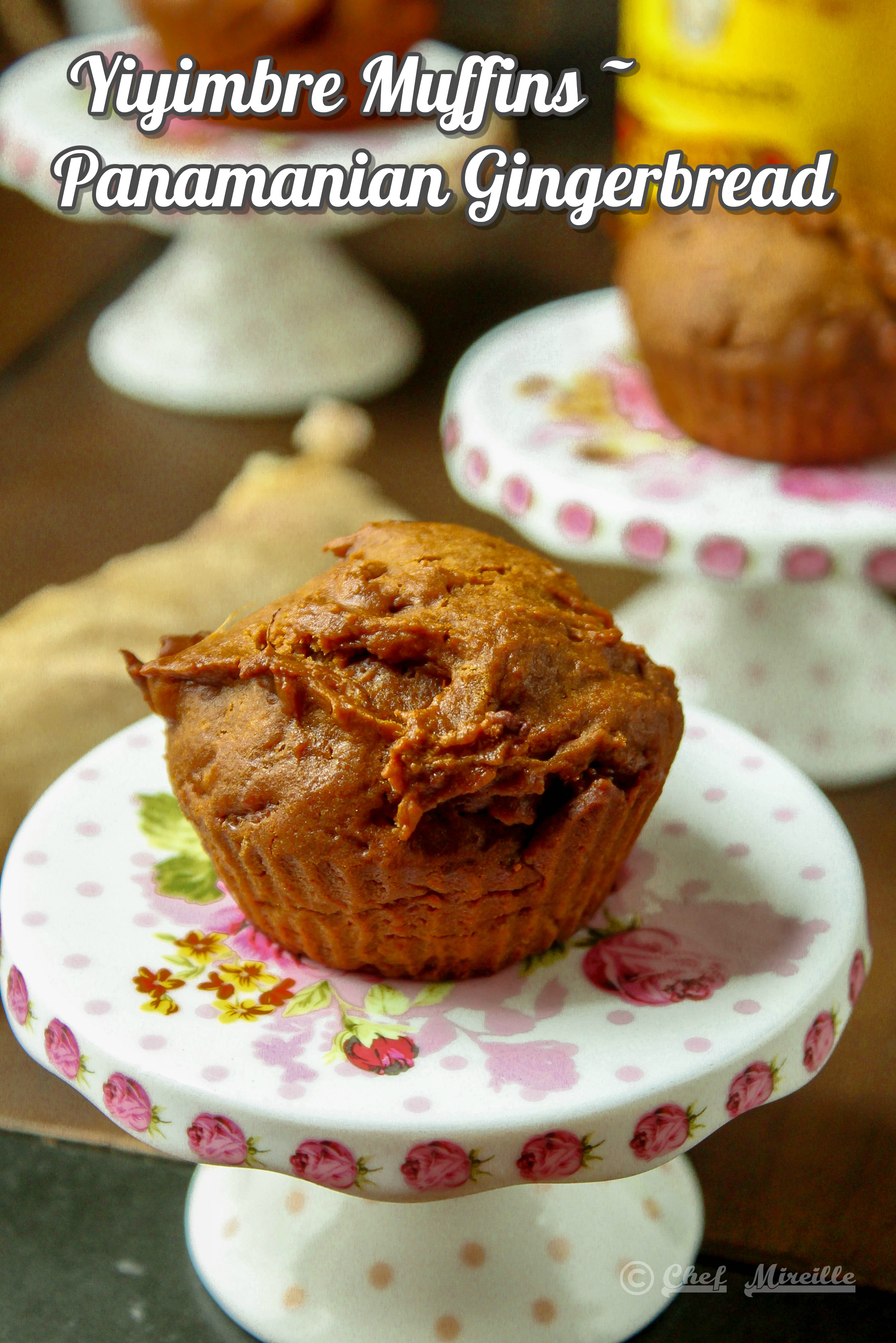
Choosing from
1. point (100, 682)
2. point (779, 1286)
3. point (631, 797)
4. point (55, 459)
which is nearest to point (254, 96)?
point (55, 459)

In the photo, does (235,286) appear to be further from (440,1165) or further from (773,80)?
(440,1165)

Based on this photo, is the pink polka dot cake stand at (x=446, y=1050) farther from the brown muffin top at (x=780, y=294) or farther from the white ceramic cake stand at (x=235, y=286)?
the white ceramic cake stand at (x=235, y=286)

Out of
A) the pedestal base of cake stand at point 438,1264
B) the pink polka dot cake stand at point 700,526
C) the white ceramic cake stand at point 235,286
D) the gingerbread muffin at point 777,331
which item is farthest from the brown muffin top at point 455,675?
the white ceramic cake stand at point 235,286

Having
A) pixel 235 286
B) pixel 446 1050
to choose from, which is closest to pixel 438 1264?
pixel 446 1050

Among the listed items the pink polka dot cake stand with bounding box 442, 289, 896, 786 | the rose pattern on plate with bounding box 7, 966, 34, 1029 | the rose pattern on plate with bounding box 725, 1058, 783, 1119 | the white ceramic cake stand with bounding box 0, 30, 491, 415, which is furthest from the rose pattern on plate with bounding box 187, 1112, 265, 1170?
the white ceramic cake stand with bounding box 0, 30, 491, 415

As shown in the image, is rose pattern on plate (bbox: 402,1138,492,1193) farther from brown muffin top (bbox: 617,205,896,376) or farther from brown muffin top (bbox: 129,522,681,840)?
brown muffin top (bbox: 617,205,896,376)

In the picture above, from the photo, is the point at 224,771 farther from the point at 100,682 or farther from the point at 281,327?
the point at 281,327
